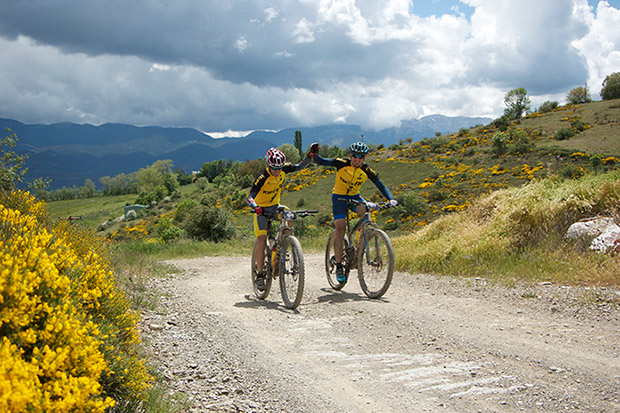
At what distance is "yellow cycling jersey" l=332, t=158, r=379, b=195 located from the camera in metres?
8.16

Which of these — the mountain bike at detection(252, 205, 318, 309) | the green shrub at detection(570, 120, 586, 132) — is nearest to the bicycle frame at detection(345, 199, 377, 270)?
the mountain bike at detection(252, 205, 318, 309)

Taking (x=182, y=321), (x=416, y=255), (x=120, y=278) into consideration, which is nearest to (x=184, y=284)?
(x=120, y=278)

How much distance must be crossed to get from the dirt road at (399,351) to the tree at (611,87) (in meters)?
81.3

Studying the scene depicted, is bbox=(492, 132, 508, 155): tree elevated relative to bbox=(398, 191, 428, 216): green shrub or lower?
elevated

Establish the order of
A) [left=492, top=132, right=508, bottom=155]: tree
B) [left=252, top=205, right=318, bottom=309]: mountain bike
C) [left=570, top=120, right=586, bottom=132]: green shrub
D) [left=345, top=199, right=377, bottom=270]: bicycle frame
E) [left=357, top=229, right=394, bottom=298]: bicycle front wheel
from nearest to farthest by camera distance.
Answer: [left=252, top=205, right=318, bottom=309]: mountain bike → [left=357, top=229, right=394, bottom=298]: bicycle front wheel → [left=345, top=199, right=377, bottom=270]: bicycle frame → [left=492, top=132, right=508, bottom=155]: tree → [left=570, top=120, right=586, bottom=132]: green shrub

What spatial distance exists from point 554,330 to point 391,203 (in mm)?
→ 3218

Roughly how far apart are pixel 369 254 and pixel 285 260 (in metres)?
1.50

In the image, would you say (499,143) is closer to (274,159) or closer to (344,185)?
(344,185)

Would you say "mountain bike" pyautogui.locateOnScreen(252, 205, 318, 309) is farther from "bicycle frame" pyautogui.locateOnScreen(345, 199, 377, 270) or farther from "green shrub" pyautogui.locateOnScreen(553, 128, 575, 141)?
"green shrub" pyautogui.locateOnScreen(553, 128, 575, 141)

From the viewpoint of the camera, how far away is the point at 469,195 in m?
30.6

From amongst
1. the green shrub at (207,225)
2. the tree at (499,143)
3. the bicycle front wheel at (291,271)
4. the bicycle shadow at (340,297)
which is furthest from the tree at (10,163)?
the tree at (499,143)

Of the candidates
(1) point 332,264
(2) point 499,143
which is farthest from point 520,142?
(1) point 332,264

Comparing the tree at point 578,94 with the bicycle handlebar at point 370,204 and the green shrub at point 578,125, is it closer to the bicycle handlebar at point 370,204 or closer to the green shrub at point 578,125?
the green shrub at point 578,125

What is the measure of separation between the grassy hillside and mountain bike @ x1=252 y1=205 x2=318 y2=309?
6421 mm
